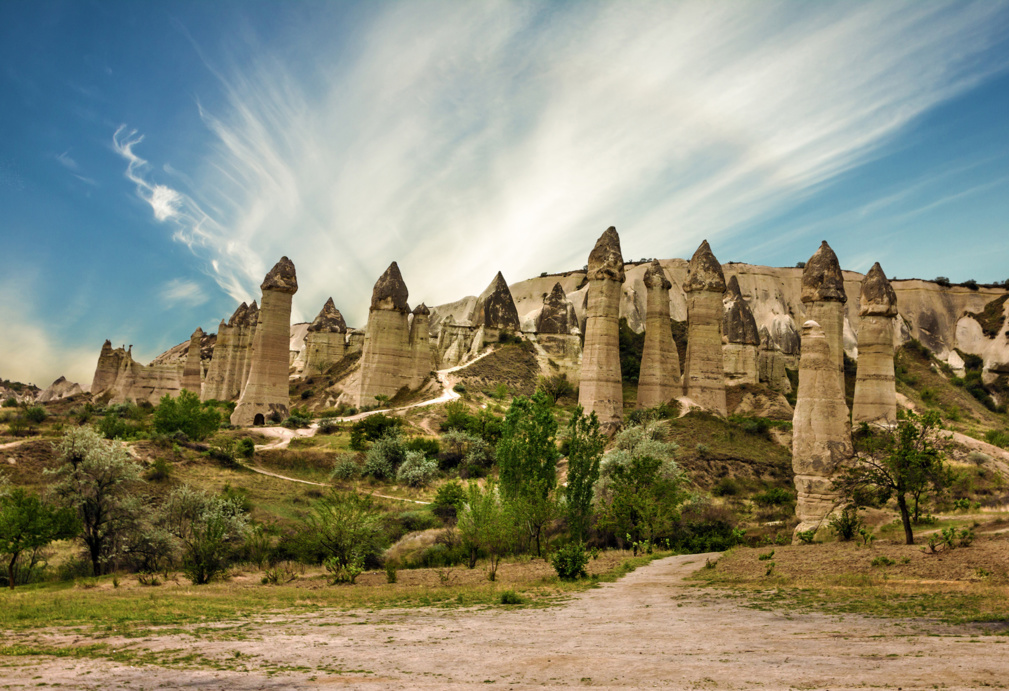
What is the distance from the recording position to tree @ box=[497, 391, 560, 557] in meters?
18.8

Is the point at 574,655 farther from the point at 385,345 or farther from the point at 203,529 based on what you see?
the point at 385,345

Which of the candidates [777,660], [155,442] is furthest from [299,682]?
[155,442]

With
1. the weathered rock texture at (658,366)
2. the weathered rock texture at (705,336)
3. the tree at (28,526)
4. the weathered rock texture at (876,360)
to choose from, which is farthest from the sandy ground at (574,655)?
the weathered rock texture at (658,366)

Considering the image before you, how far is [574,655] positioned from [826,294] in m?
27.9

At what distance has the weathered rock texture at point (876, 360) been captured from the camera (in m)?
29.3

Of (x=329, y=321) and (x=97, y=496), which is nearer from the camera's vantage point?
(x=97, y=496)

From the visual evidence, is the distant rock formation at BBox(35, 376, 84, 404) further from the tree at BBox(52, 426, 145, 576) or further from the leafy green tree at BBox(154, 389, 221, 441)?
the tree at BBox(52, 426, 145, 576)

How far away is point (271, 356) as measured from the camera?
122 feet

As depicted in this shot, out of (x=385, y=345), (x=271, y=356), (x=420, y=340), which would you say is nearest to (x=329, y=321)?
(x=420, y=340)

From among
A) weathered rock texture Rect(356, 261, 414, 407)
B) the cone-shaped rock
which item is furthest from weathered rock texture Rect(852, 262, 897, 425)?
the cone-shaped rock

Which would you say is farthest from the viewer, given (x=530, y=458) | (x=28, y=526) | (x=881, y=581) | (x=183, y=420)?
(x=183, y=420)

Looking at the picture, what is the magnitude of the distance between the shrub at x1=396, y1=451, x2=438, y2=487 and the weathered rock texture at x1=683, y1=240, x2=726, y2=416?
13.5 meters

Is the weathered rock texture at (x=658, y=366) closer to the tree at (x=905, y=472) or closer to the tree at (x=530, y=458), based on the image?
the tree at (x=530, y=458)

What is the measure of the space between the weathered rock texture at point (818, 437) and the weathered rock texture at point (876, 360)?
13.6 metres
